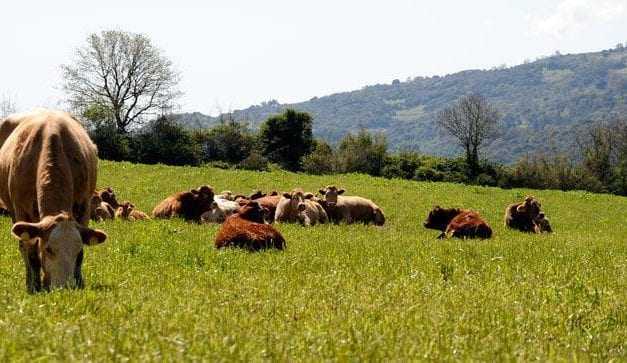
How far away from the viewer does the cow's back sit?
8.87 metres

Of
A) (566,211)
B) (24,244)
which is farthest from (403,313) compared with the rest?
(566,211)

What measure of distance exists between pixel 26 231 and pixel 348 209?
17791mm

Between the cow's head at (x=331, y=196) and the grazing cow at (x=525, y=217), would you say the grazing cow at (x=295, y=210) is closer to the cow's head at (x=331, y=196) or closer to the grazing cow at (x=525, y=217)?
the cow's head at (x=331, y=196)

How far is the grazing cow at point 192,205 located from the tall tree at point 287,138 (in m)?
59.6

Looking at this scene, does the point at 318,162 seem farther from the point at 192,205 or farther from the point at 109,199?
the point at 192,205

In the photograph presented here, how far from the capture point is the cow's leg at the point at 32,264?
28.4ft

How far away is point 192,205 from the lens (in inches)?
864

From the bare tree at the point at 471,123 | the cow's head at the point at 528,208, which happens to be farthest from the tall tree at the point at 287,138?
the cow's head at the point at 528,208

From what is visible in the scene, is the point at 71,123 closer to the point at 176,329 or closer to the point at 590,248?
the point at 176,329

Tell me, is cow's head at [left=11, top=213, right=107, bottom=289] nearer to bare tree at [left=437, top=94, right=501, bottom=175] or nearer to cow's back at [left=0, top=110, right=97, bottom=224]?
cow's back at [left=0, top=110, right=97, bottom=224]

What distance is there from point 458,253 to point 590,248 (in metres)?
4.05

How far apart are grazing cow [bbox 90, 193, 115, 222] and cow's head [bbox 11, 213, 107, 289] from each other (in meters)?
11.9

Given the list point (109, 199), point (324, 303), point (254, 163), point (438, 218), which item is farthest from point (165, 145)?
point (324, 303)

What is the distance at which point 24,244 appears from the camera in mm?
8859
